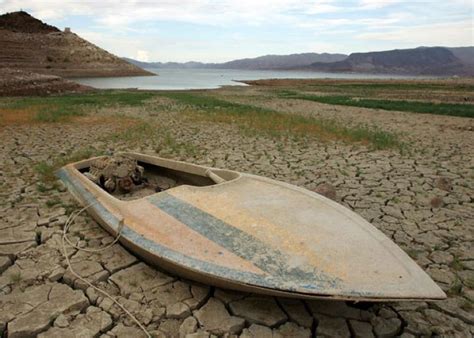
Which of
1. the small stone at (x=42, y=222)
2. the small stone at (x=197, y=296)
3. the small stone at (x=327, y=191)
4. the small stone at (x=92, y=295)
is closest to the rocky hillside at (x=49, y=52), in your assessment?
the small stone at (x=42, y=222)

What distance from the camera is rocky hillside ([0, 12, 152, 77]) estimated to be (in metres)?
49.0

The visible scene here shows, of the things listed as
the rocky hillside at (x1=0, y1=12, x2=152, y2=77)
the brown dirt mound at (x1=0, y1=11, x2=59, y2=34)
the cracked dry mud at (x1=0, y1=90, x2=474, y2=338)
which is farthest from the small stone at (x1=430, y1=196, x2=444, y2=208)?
the brown dirt mound at (x1=0, y1=11, x2=59, y2=34)

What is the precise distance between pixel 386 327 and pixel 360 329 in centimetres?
20

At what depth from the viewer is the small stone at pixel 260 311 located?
2.55m

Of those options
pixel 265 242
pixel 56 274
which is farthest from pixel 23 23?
pixel 265 242

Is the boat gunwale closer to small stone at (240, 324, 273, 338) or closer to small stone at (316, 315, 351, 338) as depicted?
small stone at (240, 324, 273, 338)

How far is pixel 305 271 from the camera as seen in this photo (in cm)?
236

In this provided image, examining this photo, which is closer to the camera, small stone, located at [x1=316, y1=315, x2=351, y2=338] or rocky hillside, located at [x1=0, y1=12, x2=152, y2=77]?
small stone, located at [x1=316, y1=315, x2=351, y2=338]

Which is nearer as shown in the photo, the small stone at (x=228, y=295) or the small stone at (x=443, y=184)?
the small stone at (x=228, y=295)

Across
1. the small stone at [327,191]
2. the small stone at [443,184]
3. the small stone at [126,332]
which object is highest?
the small stone at [327,191]

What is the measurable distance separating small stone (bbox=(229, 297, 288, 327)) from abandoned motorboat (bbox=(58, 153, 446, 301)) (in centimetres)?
29

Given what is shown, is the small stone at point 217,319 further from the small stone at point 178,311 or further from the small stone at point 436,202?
the small stone at point 436,202

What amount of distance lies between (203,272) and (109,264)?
127cm

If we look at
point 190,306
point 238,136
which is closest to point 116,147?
point 238,136
